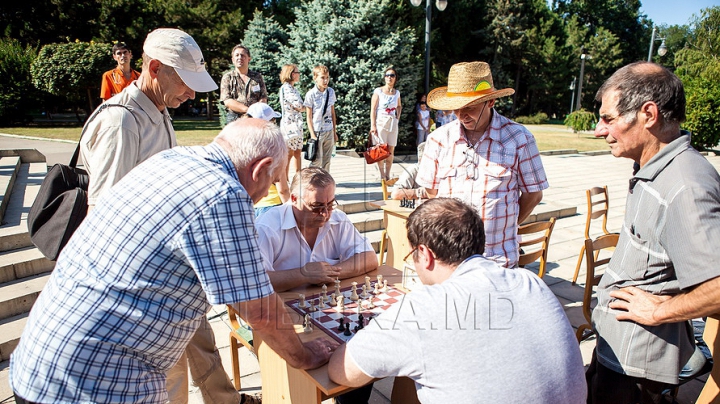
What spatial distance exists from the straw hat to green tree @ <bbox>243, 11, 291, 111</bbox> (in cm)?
1293

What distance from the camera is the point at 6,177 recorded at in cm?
643

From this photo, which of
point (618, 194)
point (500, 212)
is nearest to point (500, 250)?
point (500, 212)

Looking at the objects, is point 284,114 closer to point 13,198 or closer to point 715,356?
point 13,198

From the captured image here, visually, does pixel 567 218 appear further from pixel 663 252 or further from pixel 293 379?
pixel 293 379

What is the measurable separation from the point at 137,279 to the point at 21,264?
148 inches

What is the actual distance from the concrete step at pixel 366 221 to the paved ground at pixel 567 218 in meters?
0.97

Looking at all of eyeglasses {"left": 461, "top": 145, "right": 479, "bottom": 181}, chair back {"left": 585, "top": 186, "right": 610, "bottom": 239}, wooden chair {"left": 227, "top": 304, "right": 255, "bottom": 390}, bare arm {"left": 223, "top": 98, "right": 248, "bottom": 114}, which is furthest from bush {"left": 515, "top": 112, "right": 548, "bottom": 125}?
wooden chair {"left": 227, "top": 304, "right": 255, "bottom": 390}

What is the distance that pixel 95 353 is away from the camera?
4.49 ft

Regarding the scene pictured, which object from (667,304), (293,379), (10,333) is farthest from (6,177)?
(667,304)

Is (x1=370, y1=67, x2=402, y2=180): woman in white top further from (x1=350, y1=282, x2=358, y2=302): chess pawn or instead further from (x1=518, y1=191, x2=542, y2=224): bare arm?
(x1=350, y1=282, x2=358, y2=302): chess pawn

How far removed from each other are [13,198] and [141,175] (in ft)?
19.4

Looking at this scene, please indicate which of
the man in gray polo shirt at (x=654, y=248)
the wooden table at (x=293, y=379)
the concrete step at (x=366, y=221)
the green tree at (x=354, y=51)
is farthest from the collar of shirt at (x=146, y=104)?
the green tree at (x=354, y=51)

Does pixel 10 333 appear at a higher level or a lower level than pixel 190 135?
lower

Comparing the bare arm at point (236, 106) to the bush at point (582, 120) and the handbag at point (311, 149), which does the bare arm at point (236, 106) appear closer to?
the handbag at point (311, 149)
